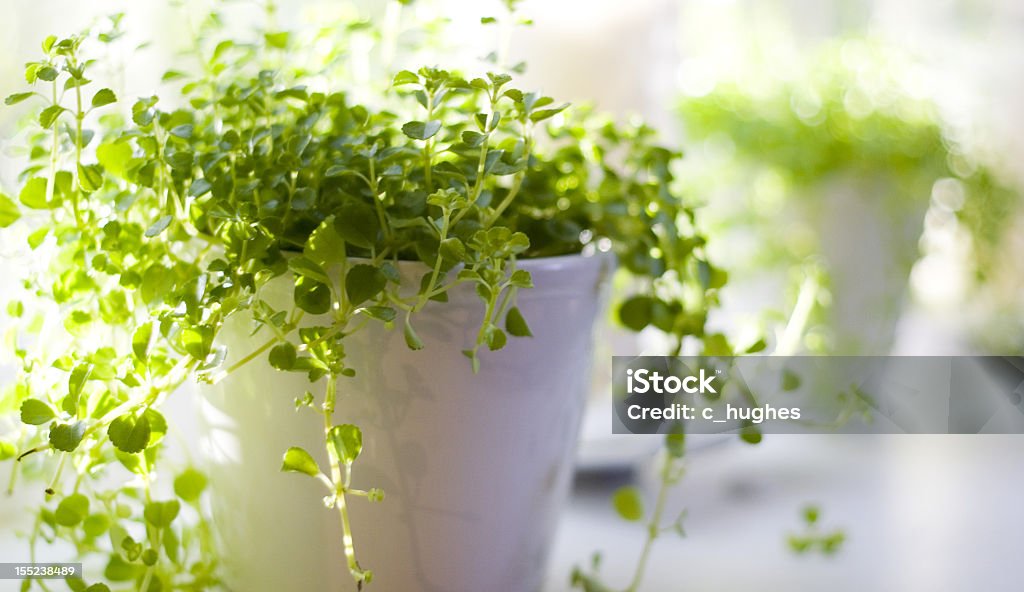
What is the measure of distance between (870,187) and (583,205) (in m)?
0.52

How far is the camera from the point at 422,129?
1.25 ft

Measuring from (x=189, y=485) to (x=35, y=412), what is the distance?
117 millimetres

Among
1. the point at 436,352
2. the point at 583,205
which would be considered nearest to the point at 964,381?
the point at 583,205

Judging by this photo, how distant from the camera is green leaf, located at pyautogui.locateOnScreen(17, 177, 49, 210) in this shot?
17.1 inches

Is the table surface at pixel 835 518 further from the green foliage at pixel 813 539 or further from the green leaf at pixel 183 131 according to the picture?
the green leaf at pixel 183 131

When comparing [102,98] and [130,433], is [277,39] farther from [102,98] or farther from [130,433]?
[130,433]

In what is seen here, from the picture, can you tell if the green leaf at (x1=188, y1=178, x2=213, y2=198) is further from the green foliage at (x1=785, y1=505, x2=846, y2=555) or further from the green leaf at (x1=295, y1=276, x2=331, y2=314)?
the green foliage at (x1=785, y1=505, x2=846, y2=555)

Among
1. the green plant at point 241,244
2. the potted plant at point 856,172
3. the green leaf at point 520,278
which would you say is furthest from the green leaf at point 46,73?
the potted plant at point 856,172

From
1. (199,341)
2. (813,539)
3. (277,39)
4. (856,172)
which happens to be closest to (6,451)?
(199,341)

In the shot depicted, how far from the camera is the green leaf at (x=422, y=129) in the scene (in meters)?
0.38

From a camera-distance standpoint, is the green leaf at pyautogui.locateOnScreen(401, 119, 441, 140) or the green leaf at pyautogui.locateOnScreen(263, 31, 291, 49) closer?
the green leaf at pyautogui.locateOnScreen(401, 119, 441, 140)

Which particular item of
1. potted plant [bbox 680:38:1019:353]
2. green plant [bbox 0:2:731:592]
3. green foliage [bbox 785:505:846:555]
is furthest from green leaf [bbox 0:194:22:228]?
potted plant [bbox 680:38:1019:353]

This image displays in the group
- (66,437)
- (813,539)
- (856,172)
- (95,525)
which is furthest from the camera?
(856,172)

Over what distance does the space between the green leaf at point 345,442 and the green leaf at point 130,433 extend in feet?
0.27
